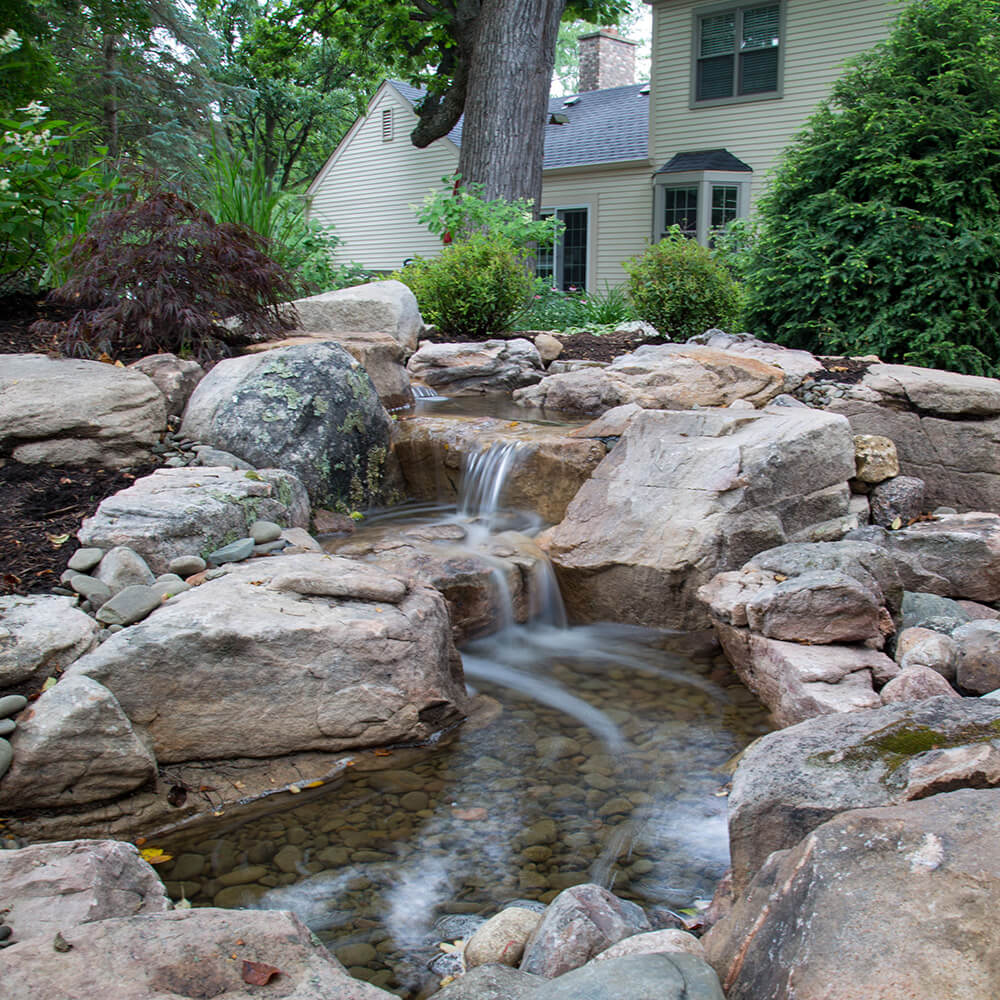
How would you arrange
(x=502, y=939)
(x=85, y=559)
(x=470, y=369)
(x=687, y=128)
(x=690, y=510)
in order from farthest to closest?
(x=687, y=128), (x=470, y=369), (x=690, y=510), (x=85, y=559), (x=502, y=939)

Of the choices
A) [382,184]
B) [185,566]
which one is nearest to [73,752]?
[185,566]

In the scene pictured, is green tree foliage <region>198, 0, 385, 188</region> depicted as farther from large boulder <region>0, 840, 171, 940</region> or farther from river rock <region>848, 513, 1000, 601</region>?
large boulder <region>0, 840, 171, 940</region>

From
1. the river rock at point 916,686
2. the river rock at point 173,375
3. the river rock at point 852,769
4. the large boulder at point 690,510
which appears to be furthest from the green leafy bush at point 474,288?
the river rock at point 852,769

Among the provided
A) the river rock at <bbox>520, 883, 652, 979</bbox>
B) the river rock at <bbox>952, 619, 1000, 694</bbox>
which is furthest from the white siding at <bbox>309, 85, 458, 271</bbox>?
the river rock at <bbox>520, 883, 652, 979</bbox>

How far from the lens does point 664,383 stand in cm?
701

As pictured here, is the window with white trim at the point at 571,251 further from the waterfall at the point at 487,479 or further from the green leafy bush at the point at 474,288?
the waterfall at the point at 487,479

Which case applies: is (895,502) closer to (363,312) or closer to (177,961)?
(363,312)

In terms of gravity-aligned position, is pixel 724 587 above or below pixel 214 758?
above

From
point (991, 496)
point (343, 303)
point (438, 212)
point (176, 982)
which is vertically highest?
point (438, 212)

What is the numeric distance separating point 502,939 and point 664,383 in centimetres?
523

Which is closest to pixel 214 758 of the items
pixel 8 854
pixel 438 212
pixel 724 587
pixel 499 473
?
pixel 8 854

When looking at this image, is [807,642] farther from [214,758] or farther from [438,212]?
[438,212]

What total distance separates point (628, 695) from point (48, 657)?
7.94ft

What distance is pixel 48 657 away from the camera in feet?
10.5
